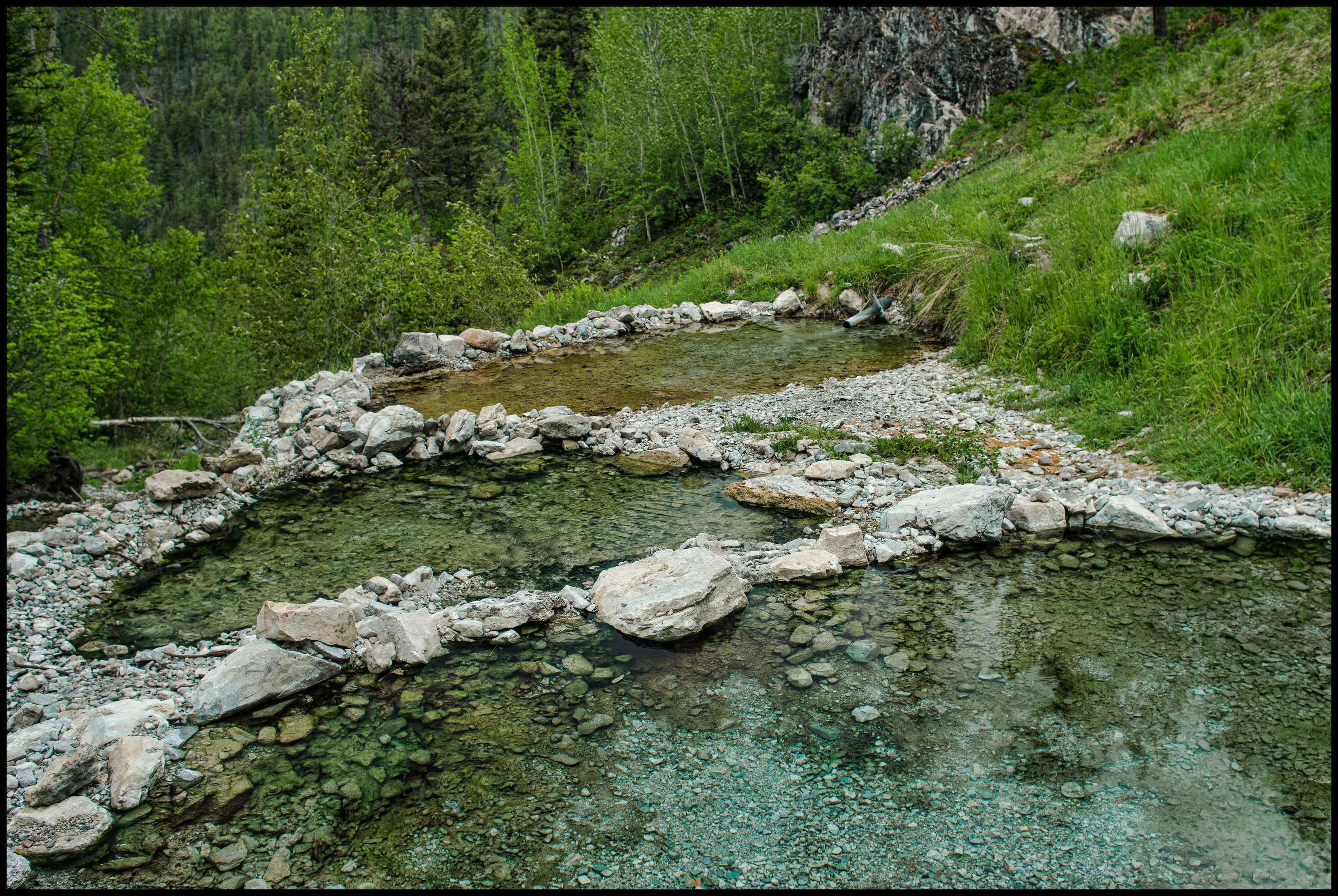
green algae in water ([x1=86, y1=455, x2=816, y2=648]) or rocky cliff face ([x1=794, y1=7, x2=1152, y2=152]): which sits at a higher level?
rocky cliff face ([x1=794, y1=7, x2=1152, y2=152])

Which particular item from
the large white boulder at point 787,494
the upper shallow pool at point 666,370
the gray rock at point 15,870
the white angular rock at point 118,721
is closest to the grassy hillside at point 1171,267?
the upper shallow pool at point 666,370

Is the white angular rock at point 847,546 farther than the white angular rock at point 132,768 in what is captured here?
Yes

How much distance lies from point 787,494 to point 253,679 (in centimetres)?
468

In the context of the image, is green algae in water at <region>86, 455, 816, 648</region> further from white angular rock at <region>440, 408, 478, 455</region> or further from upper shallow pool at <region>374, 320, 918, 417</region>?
upper shallow pool at <region>374, 320, 918, 417</region>

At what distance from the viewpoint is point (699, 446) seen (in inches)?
329

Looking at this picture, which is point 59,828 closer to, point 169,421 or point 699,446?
point 699,446

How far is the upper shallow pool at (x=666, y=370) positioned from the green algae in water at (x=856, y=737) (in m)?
6.51

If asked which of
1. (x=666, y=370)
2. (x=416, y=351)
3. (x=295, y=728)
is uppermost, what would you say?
(x=416, y=351)

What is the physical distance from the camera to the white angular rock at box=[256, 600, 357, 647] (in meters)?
4.72

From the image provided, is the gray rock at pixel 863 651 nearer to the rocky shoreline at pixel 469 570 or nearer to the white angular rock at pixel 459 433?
the rocky shoreline at pixel 469 570

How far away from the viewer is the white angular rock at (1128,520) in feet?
18.4

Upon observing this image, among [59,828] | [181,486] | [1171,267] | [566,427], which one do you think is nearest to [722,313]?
[566,427]

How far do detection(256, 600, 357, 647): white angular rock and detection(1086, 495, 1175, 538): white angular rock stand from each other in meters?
5.90

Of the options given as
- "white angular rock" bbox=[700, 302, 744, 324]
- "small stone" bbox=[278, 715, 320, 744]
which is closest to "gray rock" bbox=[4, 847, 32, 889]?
"small stone" bbox=[278, 715, 320, 744]
